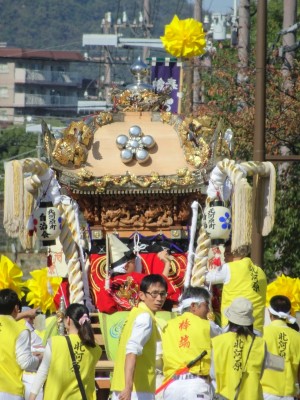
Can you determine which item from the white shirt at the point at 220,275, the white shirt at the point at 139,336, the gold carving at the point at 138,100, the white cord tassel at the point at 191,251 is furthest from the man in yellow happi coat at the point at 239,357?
the gold carving at the point at 138,100

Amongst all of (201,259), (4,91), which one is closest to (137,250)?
(201,259)

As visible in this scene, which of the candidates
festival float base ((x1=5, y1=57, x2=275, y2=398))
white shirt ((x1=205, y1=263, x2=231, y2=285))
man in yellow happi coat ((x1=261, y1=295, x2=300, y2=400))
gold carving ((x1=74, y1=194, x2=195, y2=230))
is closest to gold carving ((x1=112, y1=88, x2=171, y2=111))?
festival float base ((x1=5, y1=57, x2=275, y2=398))

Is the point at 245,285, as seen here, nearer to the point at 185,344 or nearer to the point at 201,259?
the point at 185,344

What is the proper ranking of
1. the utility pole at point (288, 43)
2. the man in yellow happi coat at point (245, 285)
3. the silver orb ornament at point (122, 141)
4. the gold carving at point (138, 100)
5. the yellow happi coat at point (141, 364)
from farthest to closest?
the utility pole at point (288, 43) → the gold carving at point (138, 100) → the silver orb ornament at point (122, 141) → the man in yellow happi coat at point (245, 285) → the yellow happi coat at point (141, 364)

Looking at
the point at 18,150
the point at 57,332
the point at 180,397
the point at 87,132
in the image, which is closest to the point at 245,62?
the point at 87,132

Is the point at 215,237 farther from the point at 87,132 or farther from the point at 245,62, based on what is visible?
the point at 245,62

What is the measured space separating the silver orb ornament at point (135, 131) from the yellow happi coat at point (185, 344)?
500 centimetres

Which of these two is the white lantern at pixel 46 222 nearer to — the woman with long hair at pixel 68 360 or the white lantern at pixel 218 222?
the white lantern at pixel 218 222

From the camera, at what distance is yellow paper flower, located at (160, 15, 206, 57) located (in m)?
20.8

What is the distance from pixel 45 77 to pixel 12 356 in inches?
4479

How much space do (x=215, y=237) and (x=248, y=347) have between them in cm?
394

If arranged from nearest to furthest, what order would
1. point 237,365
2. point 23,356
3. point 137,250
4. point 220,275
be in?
point 23,356 → point 237,365 → point 220,275 → point 137,250

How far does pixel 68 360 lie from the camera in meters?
13.6

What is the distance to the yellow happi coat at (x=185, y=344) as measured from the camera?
14258mm
